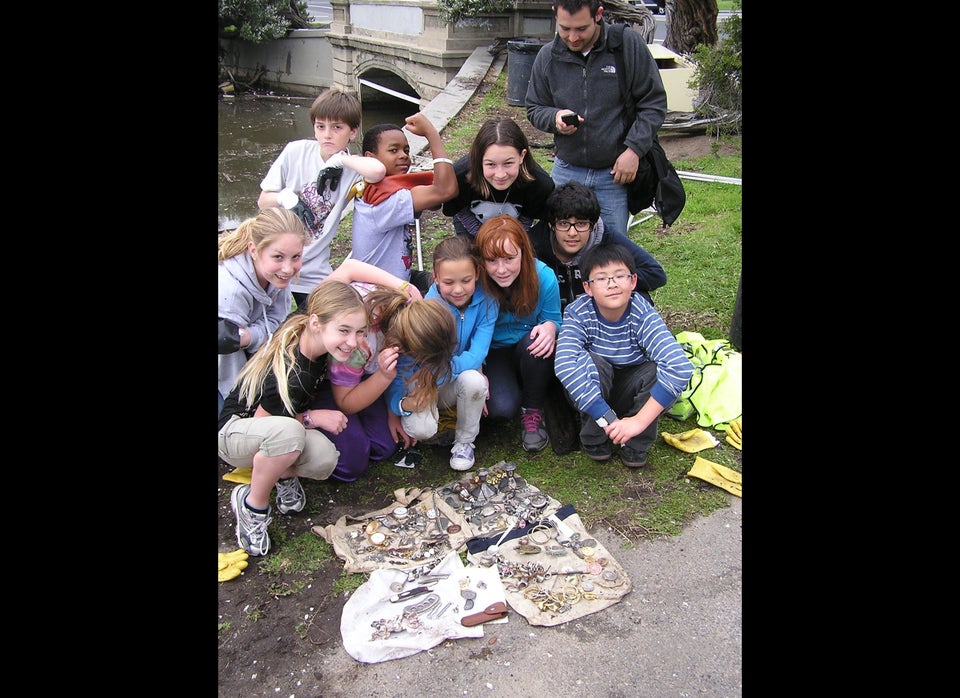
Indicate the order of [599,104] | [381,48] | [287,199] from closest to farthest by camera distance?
[287,199], [599,104], [381,48]

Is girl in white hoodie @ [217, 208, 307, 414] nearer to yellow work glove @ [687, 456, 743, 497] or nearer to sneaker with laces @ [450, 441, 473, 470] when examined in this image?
sneaker with laces @ [450, 441, 473, 470]

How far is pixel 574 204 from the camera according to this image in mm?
3844

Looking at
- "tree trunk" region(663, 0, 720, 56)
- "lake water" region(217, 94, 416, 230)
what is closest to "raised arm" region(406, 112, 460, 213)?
"lake water" region(217, 94, 416, 230)

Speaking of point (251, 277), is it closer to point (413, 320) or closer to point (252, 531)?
point (413, 320)

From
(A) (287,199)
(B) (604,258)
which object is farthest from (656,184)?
(A) (287,199)

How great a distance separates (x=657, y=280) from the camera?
13.1ft

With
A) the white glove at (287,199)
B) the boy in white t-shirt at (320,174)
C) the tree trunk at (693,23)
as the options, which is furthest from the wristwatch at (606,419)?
the tree trunk at (693,23)

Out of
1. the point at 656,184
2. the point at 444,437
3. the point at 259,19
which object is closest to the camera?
the point at 444,437

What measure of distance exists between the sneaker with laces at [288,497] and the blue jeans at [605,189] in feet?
7.39

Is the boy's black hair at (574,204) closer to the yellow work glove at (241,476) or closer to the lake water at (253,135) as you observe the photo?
the yellow work glove at (241,476)

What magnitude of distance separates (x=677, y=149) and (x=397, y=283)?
6.03m

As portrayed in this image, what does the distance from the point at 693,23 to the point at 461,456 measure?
29.4ft

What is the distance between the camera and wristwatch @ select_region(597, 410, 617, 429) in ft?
11.3

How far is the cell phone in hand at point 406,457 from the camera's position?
3688 millimetres
